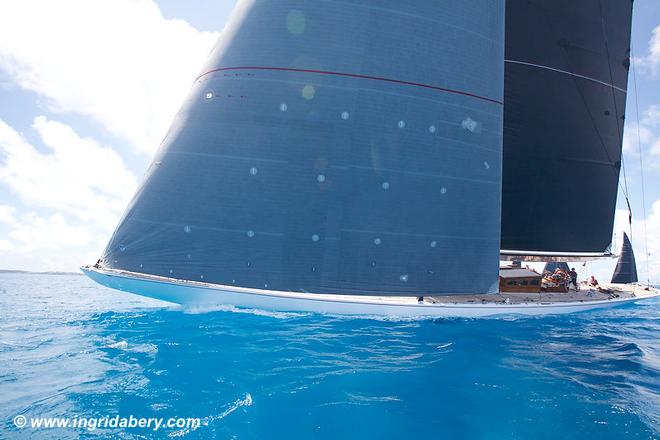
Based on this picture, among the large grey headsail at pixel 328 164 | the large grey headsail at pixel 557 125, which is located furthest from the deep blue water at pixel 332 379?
the large grey headsail at pixel 557 125

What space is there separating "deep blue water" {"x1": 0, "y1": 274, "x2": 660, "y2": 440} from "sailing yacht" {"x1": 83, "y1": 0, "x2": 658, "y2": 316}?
1262 mm

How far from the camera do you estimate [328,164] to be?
9852 millimetres

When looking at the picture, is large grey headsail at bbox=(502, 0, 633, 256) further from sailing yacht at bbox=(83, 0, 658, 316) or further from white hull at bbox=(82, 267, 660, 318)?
white hull at bbox=(82, 267, 660, 318)

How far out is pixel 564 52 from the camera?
49.0ft

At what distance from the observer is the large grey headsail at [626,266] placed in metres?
29.5

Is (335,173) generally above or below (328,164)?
below

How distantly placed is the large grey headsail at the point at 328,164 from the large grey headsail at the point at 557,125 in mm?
4013

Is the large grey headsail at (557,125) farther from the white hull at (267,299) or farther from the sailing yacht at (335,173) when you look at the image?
the white hull at (267,299)

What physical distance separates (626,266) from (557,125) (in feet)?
76.2

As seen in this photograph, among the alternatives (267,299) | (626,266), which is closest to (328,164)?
(267,299)

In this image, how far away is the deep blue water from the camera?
422 centimetres

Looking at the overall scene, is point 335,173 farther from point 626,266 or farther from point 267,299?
point 626,266

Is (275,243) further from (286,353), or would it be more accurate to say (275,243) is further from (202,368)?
(202,368)

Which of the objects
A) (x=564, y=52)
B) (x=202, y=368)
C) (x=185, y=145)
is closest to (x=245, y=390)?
(x=202, y=368)
